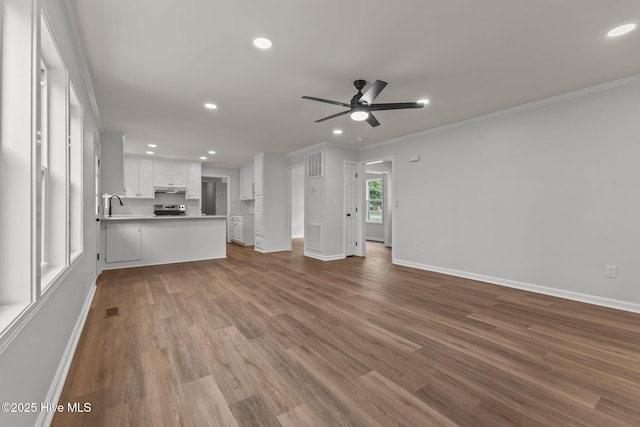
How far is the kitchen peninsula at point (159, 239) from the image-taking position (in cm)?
504

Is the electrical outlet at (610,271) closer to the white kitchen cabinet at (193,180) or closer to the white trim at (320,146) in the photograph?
the white trim at (320,146)

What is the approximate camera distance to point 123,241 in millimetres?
5117

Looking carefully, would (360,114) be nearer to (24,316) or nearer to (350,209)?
(24,316)

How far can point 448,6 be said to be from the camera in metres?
1.99

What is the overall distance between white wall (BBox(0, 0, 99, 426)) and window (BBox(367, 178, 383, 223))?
308 inches

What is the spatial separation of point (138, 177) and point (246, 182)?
292 centimetres

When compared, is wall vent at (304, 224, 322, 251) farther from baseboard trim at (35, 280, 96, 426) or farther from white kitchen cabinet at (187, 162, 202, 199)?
baseboard trim at (35, 280, 96, 426)

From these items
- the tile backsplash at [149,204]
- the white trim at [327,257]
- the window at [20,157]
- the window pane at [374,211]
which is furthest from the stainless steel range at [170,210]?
the window at [20,157]

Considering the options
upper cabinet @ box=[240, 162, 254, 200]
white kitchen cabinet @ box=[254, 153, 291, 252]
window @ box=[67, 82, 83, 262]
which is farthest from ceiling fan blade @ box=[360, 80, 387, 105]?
upper cabinet @ box=[240, 162, 254, 200]

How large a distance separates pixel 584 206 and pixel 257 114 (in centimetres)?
448

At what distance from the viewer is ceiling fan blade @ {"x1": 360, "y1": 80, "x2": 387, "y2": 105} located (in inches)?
104

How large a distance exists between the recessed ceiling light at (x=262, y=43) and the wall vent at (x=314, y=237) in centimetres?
420

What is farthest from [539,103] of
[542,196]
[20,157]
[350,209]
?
[20,157]

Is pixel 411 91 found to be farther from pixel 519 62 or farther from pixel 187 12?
pixel 187 12
